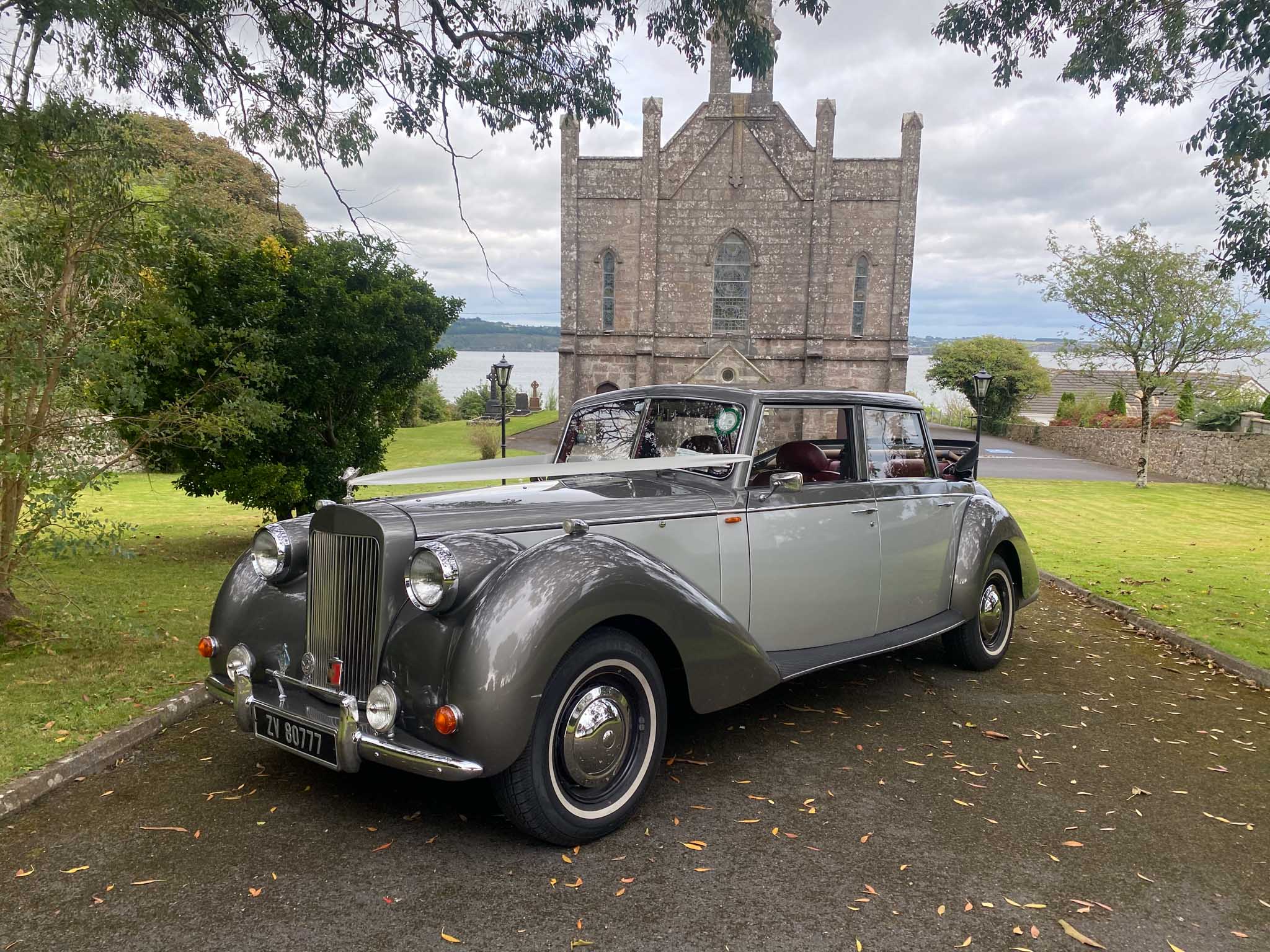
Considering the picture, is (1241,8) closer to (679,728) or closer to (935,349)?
(679,728)

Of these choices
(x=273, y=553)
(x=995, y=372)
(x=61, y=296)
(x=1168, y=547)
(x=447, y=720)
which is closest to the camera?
(x=447, y=720)

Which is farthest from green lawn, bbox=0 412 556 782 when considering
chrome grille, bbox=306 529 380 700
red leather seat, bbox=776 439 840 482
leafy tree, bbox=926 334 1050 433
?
leafy tree, bbox=926 334 1050 433

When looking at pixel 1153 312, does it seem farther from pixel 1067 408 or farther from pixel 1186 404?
pixel 1067 408

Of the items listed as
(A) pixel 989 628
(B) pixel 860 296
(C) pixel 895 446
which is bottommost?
(A) pixel 989 628

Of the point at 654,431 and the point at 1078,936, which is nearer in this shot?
the point at 1078,936

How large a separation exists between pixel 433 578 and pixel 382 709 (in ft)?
1.70

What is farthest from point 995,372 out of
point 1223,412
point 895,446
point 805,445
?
point 805,445

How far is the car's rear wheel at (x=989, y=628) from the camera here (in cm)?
546

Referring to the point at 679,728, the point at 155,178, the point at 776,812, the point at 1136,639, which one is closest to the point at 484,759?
the point at 776,812

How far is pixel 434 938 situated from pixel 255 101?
24.5 ft

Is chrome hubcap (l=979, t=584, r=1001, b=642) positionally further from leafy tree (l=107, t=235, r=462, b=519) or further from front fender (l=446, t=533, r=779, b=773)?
leafy tree (l=107, t=235, r=462, b=519)

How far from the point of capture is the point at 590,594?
2988 millimetres

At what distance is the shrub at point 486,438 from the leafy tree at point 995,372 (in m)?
28.1

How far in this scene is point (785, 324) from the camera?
32438 mm
